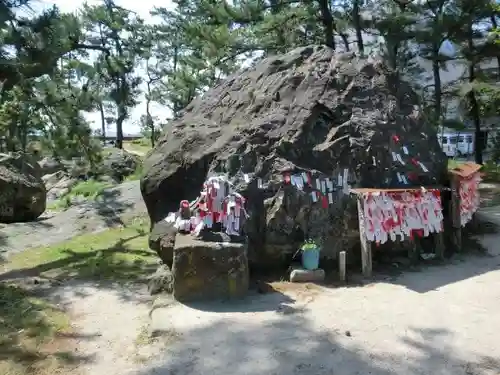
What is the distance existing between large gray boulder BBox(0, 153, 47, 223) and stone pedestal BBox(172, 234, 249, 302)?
27.4 ft

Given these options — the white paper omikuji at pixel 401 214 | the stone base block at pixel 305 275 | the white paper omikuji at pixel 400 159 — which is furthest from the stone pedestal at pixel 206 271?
the white paper omikuji at pixel 400 159

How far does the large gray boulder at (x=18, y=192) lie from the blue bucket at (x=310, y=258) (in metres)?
8.86

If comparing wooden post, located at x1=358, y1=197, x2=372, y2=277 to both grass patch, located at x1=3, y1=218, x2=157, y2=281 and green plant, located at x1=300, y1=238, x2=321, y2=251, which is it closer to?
green plant, located at x1=300, y1=238, x2=321, y2=251

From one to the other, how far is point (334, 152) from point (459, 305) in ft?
8.60

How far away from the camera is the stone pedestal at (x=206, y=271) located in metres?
5.21

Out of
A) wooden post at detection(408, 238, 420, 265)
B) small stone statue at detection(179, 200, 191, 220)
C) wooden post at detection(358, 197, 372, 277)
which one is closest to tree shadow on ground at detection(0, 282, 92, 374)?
small stone statue at detection(179, 200, 191, 220)

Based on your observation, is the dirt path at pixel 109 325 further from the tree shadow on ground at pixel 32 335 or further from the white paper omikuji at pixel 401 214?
the white paper omikuji at pixel 401 214

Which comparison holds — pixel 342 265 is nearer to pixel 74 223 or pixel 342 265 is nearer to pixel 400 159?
pixel 400 159

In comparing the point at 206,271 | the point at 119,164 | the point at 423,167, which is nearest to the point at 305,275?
the point at 206,271

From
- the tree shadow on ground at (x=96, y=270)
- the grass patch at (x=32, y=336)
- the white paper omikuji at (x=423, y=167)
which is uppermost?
the white paper omikuji at (x=423, y=167)

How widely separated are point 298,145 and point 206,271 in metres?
2.39

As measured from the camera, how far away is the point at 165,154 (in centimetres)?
729

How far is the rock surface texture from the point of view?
20.7 feet

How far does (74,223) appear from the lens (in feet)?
36.8
